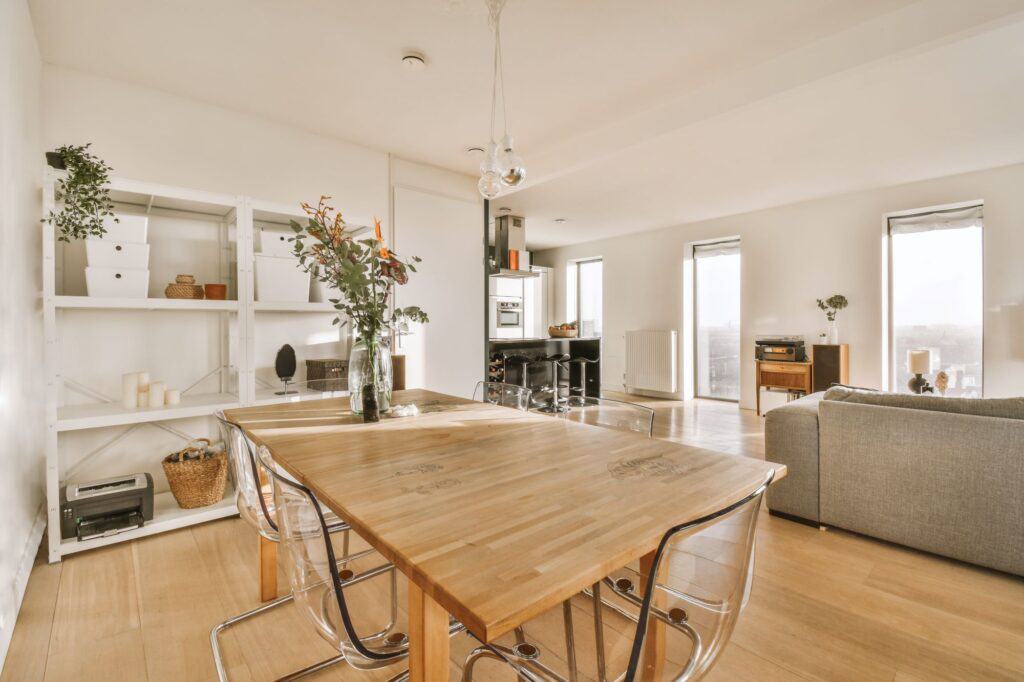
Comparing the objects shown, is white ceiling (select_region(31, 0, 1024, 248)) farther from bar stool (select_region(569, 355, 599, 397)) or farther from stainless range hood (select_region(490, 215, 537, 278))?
bar stool (select_region(569, 355, 599, 397))

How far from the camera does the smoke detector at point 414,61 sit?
2504 millimetres

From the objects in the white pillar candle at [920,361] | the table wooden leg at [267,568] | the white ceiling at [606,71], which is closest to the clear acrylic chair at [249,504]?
the table wooden leg at [267,568]

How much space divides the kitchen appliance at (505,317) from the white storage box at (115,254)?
5.34 meters

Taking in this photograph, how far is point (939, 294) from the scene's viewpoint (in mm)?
5004

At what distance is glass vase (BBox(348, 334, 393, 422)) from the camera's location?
1.83 meters

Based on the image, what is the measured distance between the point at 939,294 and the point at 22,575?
24.4 feet

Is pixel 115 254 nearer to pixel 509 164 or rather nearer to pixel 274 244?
pixel 274 244

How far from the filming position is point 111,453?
2.75 metres

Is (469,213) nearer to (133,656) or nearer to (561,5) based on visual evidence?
(561,5)

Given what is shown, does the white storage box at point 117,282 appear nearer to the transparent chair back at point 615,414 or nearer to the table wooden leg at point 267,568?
the table wooden leg at point 267,568

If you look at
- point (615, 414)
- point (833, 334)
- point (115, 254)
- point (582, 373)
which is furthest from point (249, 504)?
point (833, 334)

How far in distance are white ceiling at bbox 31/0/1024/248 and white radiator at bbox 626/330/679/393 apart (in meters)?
3.27

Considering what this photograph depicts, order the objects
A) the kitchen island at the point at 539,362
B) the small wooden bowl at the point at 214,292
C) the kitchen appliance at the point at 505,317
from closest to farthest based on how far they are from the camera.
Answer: the small wooden bowl at the point at 214,292 < the kitchen island at the point at 539,362 < the kitchen appliance at the point at 505,317

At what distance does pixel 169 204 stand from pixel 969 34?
4147 millimetres
